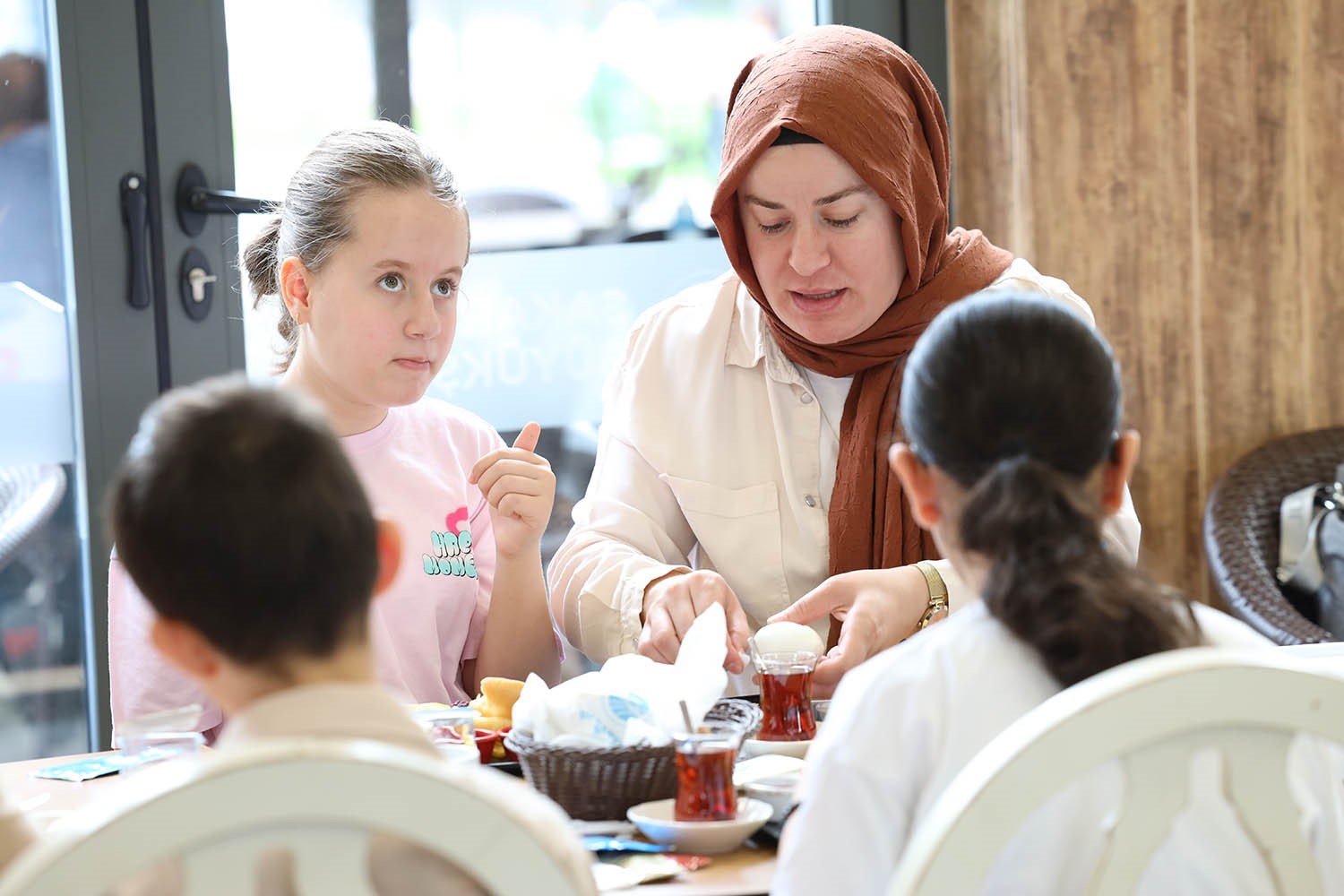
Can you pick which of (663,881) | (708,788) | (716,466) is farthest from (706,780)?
(716,466)

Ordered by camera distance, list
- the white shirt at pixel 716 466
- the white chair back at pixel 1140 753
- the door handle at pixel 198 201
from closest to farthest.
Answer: the white chair back at pixel 1140 753 → the white shirt at pixel 716 466 → the door handle at pixel 198 201

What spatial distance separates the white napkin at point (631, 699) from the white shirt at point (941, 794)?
0.30m

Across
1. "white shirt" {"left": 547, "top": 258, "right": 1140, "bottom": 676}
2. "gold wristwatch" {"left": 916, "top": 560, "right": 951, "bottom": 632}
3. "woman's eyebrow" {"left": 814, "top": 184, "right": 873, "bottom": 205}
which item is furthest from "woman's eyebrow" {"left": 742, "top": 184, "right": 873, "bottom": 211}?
"gold wristwatch" {"left": 916, "top": 560, "right": 951, "bottom": 632}

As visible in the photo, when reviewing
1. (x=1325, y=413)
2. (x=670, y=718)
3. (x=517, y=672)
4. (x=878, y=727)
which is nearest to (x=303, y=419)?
(x=878, y=727)

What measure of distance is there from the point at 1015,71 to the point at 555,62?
92 cm

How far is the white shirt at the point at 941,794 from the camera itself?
3.09 feet

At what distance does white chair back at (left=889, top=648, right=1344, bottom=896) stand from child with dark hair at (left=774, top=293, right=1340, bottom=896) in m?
0.12

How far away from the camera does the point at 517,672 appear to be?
199 centimetres

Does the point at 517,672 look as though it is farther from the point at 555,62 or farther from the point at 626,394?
the point at 555,62

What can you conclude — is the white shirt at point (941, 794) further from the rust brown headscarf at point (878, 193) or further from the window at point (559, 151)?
the window at point (559, 151)

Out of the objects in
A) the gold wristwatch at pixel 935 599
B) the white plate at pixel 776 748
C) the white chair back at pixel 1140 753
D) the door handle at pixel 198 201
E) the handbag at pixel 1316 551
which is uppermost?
the door handle at pixel 198 201

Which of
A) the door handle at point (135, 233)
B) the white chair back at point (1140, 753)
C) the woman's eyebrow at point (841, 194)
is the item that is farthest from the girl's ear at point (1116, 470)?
the door handle at point (135, 233)

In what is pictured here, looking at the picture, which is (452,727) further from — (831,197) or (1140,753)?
(831,197)

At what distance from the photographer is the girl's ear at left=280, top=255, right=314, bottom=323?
1945 millimetres
